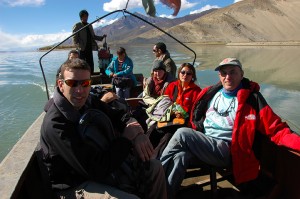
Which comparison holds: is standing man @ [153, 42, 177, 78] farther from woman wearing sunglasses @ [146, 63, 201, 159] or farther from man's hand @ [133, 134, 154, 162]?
man's hand @ [133, 134, 154, 162]

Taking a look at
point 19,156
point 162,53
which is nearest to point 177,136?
point 19,156

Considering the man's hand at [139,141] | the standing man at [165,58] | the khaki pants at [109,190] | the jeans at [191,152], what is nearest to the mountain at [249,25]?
the standing man at [165,58]

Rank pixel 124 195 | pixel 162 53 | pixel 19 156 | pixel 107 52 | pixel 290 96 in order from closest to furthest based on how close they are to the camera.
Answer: pixel 124 195, pixel 19 156, pixel 162 53, pixel 107 52, pixel 290 96

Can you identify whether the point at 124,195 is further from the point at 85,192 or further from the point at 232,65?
the point at 232,65

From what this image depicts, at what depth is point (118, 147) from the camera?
1.88 m

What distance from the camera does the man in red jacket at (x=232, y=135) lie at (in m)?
2.51

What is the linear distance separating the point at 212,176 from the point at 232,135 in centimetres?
44

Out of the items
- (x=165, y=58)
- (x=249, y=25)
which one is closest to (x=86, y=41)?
(x=165, y=58)

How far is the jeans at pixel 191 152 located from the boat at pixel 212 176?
160 millimetres

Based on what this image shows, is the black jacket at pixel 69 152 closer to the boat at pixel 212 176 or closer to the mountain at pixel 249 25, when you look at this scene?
the boat at pixel 212 176

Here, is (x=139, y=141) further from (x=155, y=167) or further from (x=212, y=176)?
(x=212, y=176)

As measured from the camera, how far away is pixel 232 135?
261cm

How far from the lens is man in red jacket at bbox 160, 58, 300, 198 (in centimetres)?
251

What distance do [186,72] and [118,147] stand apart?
1.96 meters
